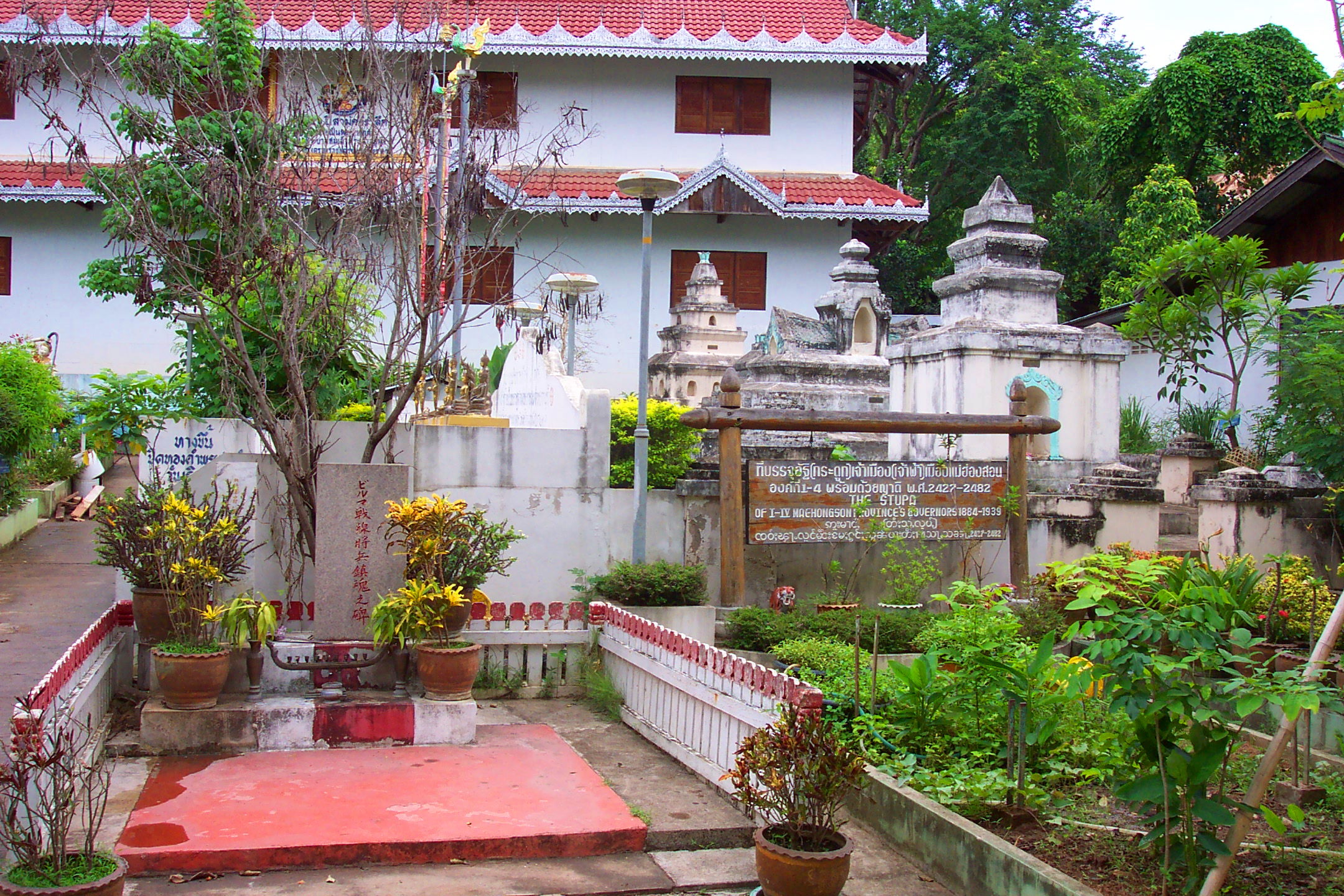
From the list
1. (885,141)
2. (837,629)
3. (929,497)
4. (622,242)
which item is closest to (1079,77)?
(885,141)

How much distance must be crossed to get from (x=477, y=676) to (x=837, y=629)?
2.80m

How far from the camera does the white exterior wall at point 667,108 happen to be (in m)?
23.8

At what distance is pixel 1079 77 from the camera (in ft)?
105

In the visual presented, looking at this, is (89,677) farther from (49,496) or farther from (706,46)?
(706,46)

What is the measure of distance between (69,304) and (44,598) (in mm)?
13620

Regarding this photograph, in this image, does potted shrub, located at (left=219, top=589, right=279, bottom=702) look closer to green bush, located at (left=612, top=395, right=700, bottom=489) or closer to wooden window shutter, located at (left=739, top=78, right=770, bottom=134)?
green bush, located at (left=612, top=395, right=700, bottom=489)

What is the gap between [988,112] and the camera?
3119 cm

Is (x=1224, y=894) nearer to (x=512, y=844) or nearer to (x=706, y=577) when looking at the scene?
(x=512, y=844)

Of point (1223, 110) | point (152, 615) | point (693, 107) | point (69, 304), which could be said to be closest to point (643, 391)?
point (152, 615)

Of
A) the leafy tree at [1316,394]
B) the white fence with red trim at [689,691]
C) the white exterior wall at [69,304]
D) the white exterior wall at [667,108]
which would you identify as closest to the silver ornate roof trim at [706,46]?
the white exterior wall at [667,108]

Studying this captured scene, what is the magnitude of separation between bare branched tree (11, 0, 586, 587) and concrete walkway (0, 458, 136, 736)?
4.51 feet

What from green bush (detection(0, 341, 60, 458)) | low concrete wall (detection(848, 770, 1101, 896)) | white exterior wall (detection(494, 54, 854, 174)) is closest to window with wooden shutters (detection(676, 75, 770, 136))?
white exterior wall (detection(494, 54, 854, 174))

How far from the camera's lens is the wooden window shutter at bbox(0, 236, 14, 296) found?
22.6 metres

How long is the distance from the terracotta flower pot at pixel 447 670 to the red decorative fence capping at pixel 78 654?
1.94 m
